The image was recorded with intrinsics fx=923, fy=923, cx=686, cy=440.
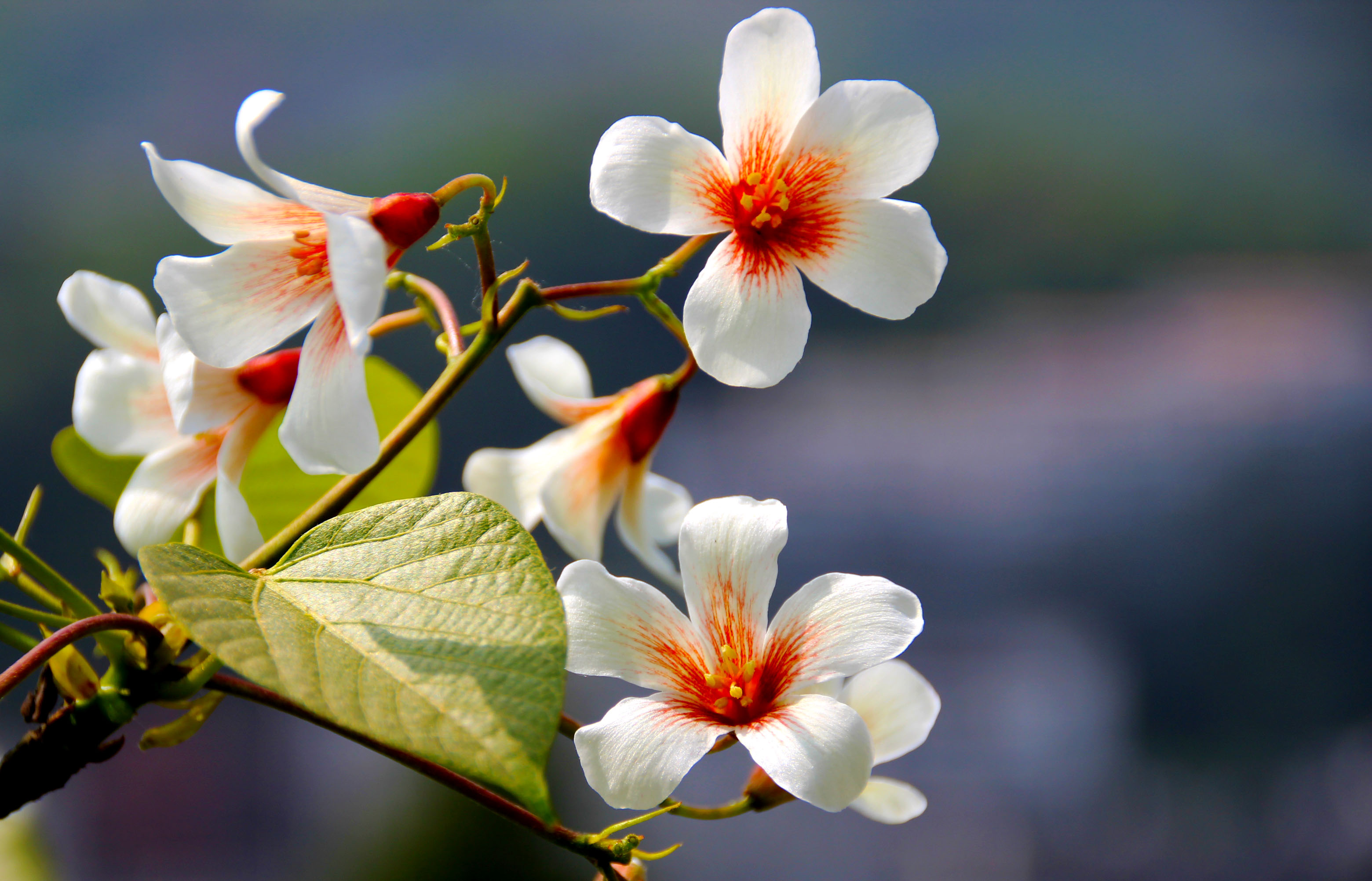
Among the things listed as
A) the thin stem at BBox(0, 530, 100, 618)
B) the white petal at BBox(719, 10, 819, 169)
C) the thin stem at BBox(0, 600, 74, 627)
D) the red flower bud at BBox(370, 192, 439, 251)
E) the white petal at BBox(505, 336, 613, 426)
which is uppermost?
the white petal at BBox(719, 10, 819, 169)

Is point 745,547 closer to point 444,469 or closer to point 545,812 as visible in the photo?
point 545,812

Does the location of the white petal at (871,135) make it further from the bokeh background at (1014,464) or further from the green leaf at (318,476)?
the bokeh background at (1014,464)

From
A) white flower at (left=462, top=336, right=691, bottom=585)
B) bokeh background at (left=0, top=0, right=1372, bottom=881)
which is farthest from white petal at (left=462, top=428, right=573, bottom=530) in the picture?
bokeh background at (left=0, top=0, right=1372, bottom=881)

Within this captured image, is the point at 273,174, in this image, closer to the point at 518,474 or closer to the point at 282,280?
the point at 282,280

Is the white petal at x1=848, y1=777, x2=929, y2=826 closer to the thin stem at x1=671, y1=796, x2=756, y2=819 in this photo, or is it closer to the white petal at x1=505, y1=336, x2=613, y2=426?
the thin stem at x1=671, y1=796, x2=756, y2=819

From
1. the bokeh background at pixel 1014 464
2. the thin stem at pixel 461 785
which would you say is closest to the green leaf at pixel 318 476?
the thin stem at pixel 461 785

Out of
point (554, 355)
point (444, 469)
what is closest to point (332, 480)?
point (554, 355)

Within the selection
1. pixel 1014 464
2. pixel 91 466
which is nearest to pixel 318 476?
pixel 91 466
